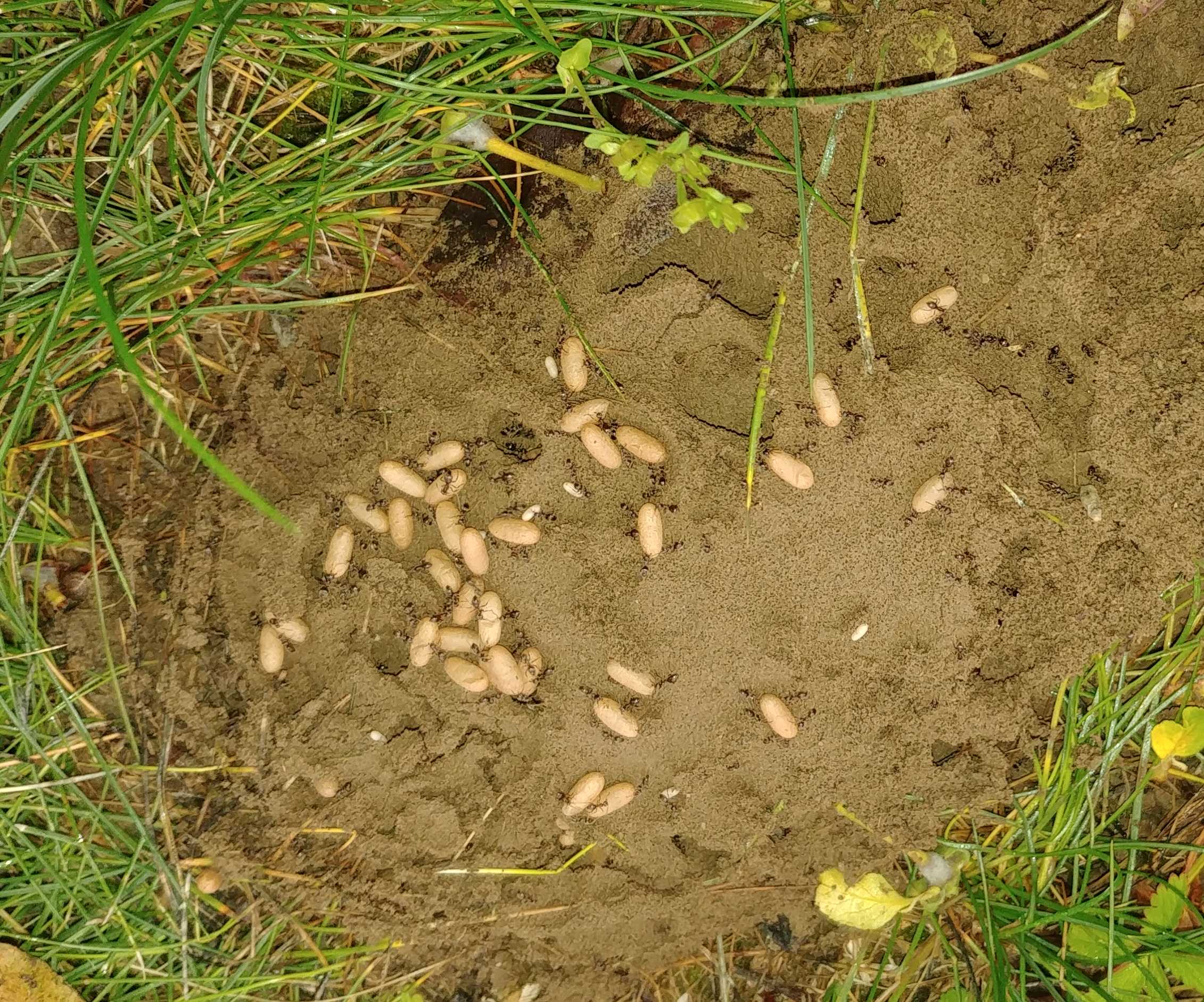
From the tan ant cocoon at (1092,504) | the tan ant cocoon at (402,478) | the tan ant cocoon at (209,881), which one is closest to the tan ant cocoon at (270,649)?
the tan ant cocoon at (402,478)

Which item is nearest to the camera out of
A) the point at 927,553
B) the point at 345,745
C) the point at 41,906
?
the point at 927,553

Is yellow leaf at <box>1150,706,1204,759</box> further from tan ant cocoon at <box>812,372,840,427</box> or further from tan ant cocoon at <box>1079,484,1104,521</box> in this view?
tan ant cocoon at <box>812,372,840,427</box>

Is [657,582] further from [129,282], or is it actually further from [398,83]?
→ [129,282]

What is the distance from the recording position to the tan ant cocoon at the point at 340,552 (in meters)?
2.23

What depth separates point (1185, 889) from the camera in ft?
7.71

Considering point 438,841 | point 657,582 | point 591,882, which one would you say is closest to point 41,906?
point 438,841

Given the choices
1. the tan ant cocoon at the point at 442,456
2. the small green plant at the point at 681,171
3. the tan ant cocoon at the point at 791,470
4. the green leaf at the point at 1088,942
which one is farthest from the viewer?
the green leaf at the point at 1088,942

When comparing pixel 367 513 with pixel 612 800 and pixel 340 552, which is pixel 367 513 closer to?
pixel 340 552

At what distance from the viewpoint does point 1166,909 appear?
90.6 inches

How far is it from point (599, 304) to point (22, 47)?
1701 mm

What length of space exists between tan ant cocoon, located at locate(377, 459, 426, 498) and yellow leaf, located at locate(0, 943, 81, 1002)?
1.76 m

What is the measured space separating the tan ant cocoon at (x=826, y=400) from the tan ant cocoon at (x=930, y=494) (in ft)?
0.92

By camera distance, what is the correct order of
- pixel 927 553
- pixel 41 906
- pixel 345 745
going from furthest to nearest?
pixel 41 906
pixel 345 745
pixel 927 553

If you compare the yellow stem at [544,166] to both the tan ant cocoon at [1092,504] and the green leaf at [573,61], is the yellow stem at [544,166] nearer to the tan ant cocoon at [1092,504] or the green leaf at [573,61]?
the green leaf at [573,61]
